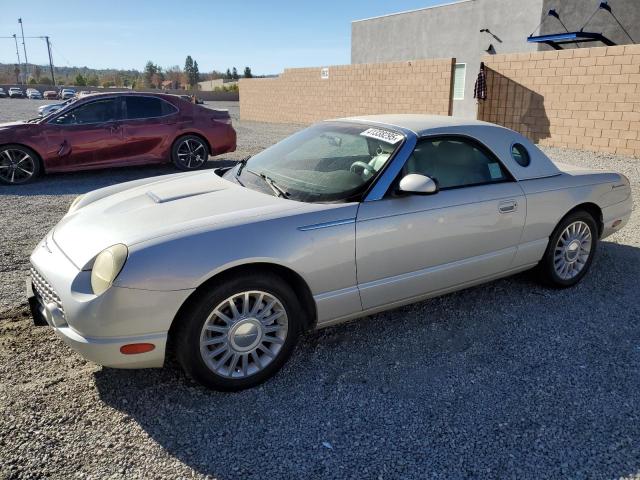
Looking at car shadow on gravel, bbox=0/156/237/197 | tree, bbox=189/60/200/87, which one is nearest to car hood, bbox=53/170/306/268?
car shadow on gravel, bbox=0/156/237/197

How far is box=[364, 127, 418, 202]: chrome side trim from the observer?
3.20 meters

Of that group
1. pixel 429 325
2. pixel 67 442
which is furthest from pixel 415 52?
pixel 67 442

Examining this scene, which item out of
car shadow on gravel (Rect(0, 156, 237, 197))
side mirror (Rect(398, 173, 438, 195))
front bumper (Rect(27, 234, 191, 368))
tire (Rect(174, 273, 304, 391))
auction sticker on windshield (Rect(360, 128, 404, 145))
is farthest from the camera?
car shadow on gravel (Rect(0, 156, 237, 197))

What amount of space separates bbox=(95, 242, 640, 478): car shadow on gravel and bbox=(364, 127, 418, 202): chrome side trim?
102cm

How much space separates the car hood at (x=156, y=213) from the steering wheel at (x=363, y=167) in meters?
0.56

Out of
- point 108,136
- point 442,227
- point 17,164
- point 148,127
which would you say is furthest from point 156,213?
point 17,164

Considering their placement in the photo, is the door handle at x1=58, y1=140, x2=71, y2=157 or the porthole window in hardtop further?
the door handle at x1=58, y1=140, x2=71, y2=157

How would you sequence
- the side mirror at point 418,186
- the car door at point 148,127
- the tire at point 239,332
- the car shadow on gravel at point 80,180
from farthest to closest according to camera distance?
1. the car door at point 148,127
2. the car shadow on gravel at point 80,180
3. the side mirror at point 418,186
4. the tire at point 239,332

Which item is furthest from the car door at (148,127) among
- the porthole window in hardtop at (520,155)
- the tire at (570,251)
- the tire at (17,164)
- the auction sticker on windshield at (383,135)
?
the tire at (570,251)

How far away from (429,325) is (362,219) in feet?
3.63

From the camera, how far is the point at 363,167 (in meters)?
3.44

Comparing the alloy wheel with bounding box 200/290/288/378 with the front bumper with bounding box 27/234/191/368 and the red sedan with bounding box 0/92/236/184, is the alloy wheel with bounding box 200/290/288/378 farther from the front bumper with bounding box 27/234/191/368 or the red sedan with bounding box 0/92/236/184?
the red sedan with bounding box 0/92/236/184

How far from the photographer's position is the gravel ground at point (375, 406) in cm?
237

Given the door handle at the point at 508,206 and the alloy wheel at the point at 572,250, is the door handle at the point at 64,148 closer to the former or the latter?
the door handle at the point at 508,206
